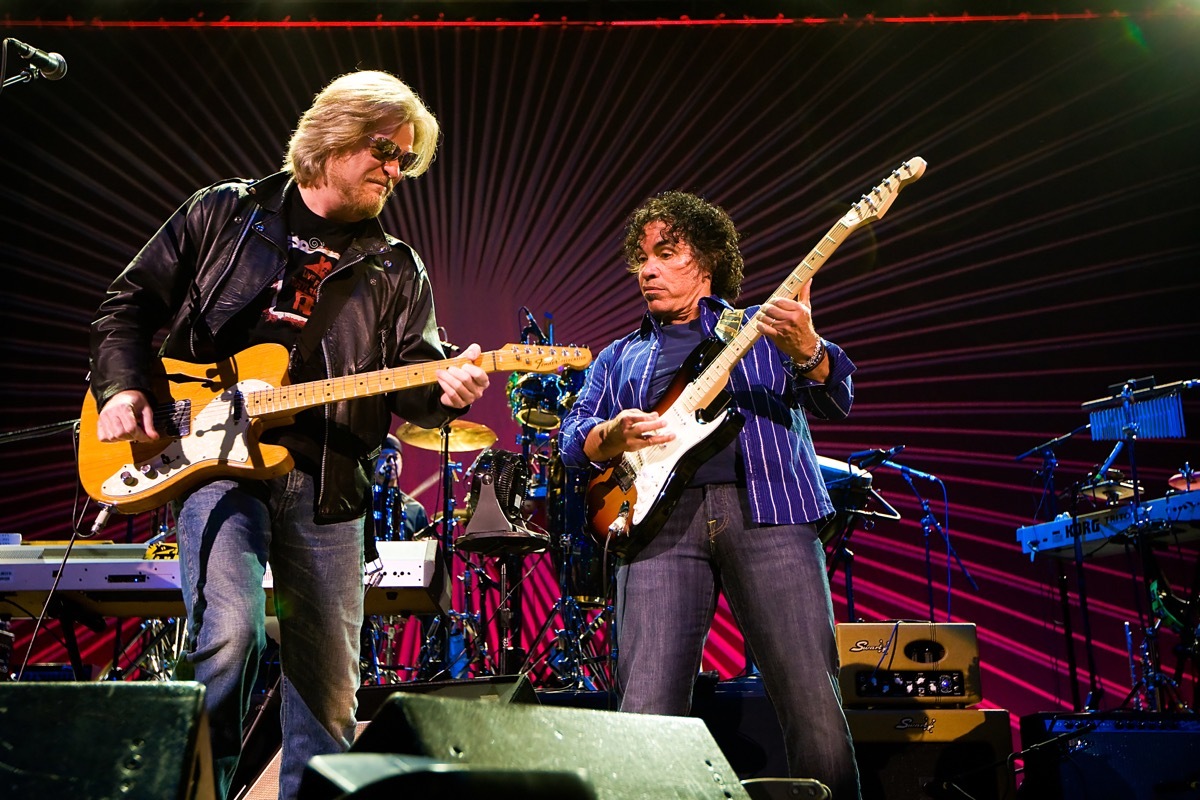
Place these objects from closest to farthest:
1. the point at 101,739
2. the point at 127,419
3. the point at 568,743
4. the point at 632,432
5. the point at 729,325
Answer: the point at 101,739 < the point at 568,743 < the point at 127,419 < the point at 632,432 < the point at 729,325

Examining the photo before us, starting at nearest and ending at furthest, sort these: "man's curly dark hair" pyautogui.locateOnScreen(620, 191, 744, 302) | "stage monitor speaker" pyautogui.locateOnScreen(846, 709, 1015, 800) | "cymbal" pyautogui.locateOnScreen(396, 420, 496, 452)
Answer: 1. "man's curly dark hair" pyautogui.locateOnScreen(620, 191, 744, 302)
2. "stage monitor speaker" pyautogui.locateOnScreen(846, 709, 1015, 800)
3. "cymbal" pyautogui.locateOnScreen(396, 420, 496, 452)

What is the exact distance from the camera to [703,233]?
370 cm

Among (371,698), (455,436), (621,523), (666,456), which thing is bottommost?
(371,698)

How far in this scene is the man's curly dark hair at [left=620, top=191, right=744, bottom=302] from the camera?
368cm

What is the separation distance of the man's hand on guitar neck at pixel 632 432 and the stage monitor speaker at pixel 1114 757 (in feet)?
7.60

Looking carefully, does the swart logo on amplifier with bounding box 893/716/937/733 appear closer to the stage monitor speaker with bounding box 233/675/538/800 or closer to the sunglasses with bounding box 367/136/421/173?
the stage monitor speaker with bounding box 233/675/538/800

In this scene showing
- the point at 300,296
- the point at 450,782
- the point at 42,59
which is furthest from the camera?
the point at 42,59

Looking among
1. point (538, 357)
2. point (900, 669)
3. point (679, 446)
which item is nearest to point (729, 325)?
point (679, 446)

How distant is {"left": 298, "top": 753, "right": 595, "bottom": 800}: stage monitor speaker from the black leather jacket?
71.5 inches

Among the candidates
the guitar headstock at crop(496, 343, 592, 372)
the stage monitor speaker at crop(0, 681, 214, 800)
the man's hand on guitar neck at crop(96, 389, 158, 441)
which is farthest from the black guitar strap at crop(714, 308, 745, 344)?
the stage monitor speaker at crop(0, 681, 214, 800)

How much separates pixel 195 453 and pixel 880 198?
2423 mm

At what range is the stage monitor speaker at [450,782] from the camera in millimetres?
1003

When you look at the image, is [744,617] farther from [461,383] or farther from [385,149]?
[385,149]

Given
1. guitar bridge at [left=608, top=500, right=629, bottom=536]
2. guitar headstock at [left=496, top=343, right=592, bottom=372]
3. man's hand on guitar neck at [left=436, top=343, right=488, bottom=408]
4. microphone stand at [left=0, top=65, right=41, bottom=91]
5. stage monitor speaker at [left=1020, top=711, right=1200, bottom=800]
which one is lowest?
stage monitor speaker at [left=1020, top=711, right=1200, bottom=800]
